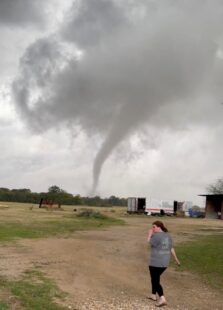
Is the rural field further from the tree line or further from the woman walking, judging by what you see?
the tree line

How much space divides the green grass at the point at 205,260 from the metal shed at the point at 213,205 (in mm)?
54595

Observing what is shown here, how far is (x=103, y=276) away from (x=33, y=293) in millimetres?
3744

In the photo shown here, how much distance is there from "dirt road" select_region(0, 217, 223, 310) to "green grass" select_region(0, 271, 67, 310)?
1.07 feet

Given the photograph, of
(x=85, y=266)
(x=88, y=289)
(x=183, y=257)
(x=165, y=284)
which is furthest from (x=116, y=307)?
(x=183, y=257)

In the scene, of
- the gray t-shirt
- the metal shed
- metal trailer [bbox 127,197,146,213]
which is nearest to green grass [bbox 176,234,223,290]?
the gray t-shirt

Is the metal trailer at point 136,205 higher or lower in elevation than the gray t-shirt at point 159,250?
higher

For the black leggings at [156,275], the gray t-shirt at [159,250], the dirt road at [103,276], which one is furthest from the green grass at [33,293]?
the gray t-shirt at [159,250]

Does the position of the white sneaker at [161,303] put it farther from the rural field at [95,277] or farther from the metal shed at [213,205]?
the metal shed at [213,205]

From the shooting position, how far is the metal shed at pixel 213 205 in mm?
79812

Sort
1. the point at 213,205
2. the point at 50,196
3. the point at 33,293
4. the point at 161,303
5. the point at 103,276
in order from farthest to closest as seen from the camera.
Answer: the point at 50,196
the point at 213,205
the point at 103,276
the point at 33,293
the point at 161,303

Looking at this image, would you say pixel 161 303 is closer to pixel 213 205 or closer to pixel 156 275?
pixel 156 275

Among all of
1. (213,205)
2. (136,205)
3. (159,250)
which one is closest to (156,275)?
(159,250)

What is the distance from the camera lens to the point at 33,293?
1109cm

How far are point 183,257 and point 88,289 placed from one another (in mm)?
9184
